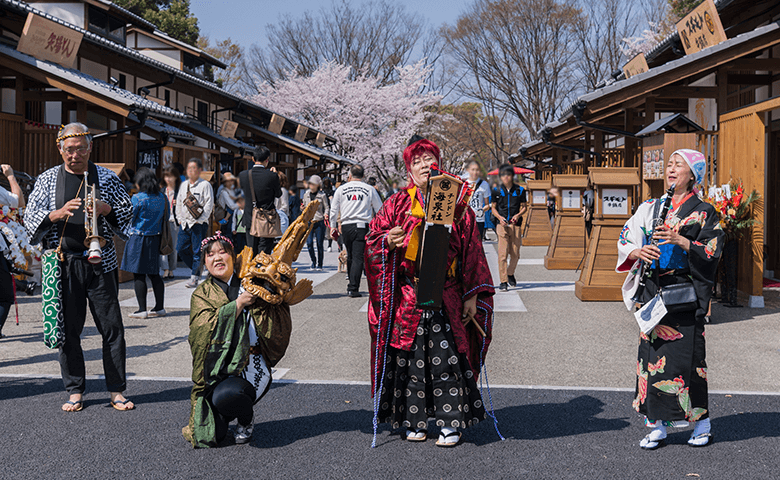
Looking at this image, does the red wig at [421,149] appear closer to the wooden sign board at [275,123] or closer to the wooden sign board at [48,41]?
the wooden sign board at [48,41]

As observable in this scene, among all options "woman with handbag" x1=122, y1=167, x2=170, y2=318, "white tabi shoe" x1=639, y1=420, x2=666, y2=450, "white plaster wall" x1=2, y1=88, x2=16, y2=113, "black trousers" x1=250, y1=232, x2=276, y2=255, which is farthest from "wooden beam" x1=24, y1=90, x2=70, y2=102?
"white tabi shoe" x1=639, y1=420, x2=666, y2=450

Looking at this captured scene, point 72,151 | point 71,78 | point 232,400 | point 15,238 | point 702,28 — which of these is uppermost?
point 702,28

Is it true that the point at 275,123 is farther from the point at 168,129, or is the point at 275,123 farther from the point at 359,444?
the point at 359,444

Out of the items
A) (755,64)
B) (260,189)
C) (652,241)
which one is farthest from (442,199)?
(755,64)

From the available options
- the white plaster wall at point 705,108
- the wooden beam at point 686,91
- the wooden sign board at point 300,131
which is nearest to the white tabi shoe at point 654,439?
the wooden beam at point 686,91

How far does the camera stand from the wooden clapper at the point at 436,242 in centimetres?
379

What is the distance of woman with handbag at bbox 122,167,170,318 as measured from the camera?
8.09m

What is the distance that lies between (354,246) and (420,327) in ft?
19.0

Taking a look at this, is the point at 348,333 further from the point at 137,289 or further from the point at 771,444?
the point at 771,444

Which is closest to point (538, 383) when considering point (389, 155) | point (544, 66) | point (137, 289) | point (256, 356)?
point (256, 356)

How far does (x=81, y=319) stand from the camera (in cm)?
472

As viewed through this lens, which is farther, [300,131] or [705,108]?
[300,131]

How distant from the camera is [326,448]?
4008 mm

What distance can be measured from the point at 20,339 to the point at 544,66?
23245 mm
